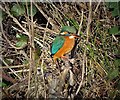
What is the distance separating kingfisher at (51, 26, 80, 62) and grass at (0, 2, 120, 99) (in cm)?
6

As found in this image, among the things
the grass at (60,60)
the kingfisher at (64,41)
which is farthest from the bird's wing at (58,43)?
the grass at (60,60)

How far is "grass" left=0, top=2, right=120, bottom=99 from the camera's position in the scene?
5.75ft

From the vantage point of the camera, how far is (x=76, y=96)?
1763 mm

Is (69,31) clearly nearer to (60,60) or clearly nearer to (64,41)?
(64,41)

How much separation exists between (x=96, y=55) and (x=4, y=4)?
59 cm

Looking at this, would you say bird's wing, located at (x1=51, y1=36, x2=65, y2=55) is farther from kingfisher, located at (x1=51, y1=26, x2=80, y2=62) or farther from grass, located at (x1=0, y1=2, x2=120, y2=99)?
grass, located at (x1=0, y1=2, x2=120, y2=99)

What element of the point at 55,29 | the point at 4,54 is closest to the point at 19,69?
the point at 4,54

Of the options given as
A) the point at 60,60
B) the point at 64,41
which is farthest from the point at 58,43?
the point at 60,60

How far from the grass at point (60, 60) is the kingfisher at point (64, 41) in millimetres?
55

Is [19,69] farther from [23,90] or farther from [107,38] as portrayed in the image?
[107,38]

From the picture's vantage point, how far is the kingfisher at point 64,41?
1739mm

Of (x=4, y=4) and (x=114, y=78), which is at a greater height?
(x=4, y=4)

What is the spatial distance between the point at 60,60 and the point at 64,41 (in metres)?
0.16

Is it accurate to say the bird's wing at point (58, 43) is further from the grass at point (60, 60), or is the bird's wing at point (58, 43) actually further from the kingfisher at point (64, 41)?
the grass at point (60, 60)
